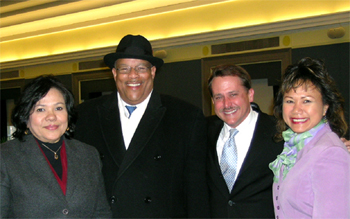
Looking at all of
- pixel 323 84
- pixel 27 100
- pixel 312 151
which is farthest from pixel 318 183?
pixel 27 100

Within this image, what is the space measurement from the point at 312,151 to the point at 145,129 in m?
1.02

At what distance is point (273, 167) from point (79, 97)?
7629 millimetres

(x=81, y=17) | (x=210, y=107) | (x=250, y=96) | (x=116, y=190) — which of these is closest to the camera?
(x=116, y=190)

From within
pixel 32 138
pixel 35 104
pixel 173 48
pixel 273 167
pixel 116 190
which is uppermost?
pixel 173 48

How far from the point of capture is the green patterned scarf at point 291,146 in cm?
167

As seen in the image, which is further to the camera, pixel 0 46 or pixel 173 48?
pixel 0 46

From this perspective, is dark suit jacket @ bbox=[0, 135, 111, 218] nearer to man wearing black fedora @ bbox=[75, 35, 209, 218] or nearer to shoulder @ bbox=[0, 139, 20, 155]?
shoulder @ bbox=[0, 139, 20, 155]

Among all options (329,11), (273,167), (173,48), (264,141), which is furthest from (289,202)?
→ (173,48)

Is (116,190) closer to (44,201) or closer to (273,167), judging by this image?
(44,201)

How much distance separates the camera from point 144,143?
2.08 metres

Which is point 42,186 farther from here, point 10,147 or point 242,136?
point 242,136

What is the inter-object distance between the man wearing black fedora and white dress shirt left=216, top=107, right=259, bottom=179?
15 cm

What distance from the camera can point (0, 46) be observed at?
9750mm

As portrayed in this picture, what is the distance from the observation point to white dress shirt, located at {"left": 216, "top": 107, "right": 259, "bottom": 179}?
7.13 feet
